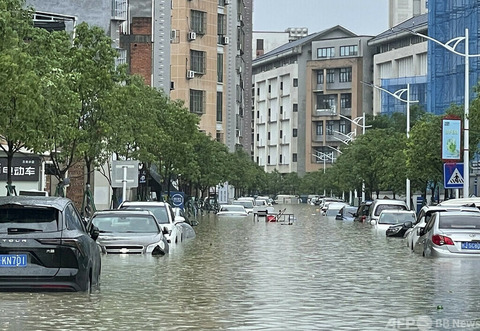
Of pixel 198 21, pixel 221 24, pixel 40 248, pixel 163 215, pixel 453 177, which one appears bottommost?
pixel 40 248

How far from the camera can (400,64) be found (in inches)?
6713

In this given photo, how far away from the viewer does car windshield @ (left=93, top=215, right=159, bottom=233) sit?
2903 cm

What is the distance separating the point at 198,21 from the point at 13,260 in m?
123

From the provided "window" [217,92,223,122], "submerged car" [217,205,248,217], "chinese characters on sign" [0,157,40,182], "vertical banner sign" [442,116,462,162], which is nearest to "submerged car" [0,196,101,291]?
"chinese characters on sign" [0,157,40,182]

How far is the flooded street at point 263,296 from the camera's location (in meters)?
14.5

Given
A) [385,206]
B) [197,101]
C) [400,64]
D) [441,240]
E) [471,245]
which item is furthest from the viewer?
[400,64]

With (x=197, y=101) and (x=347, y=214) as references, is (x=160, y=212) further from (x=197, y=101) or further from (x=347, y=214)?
(x=197, y=101)

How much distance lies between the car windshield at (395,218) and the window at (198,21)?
284ft

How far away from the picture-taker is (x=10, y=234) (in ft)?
55.8

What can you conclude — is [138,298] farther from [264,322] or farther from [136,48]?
[136,48]

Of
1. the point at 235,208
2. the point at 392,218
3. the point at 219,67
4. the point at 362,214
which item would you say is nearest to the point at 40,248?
the point at 392,218

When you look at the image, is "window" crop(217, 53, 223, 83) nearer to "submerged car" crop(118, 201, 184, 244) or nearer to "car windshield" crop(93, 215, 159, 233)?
"submerged car" crop(118, 201, 184, 244)

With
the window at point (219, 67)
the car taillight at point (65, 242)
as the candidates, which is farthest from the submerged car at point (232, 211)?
the car taillight at point (65, 242)

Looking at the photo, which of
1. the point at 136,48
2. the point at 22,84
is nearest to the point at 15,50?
the point at 22,84
